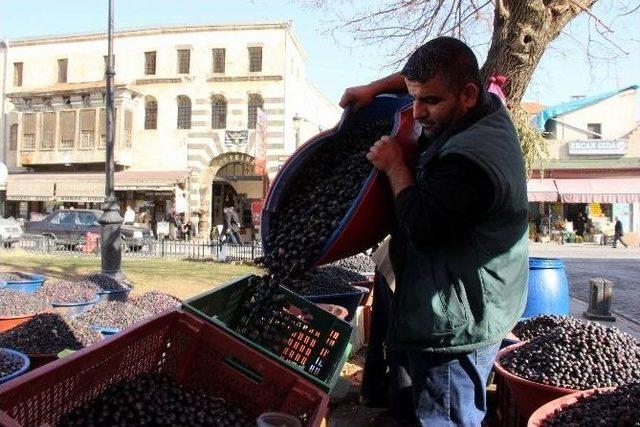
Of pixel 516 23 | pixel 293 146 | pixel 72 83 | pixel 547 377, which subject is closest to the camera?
pixel 547 377

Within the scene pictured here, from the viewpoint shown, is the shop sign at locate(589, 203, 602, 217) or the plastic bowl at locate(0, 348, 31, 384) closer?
the plastic bowl at locate(0, 348, 31, 384)

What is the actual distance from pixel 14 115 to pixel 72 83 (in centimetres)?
433

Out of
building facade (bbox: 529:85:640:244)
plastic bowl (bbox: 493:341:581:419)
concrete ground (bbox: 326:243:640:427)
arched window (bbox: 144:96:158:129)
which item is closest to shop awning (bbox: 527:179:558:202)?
building facade (bbox: 529:85:640:244)

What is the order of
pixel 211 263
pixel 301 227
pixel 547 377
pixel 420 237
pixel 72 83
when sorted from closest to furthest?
pixel 420 237 < pixel 301 227 < pixel 547 377 < pixel 211 263 < pixel 72 83

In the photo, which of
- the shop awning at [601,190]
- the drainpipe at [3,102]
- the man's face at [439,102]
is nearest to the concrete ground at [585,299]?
the man's face at [439,102]

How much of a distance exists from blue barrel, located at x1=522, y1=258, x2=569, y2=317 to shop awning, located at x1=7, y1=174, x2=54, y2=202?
30687mm

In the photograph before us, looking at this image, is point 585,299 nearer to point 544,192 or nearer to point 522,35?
point 522,35

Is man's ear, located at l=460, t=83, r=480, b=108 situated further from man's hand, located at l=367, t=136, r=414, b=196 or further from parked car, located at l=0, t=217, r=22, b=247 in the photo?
parked car, located at l=0, t=217, r=22, b=247

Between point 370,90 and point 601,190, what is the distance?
29068 mm

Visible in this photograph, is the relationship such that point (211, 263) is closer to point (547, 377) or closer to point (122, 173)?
point (547, 377)

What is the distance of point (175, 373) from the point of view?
2.44 m

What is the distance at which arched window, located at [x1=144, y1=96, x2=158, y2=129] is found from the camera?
102ft

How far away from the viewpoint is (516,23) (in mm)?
6074

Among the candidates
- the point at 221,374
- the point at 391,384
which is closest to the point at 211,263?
the point at 391,384
